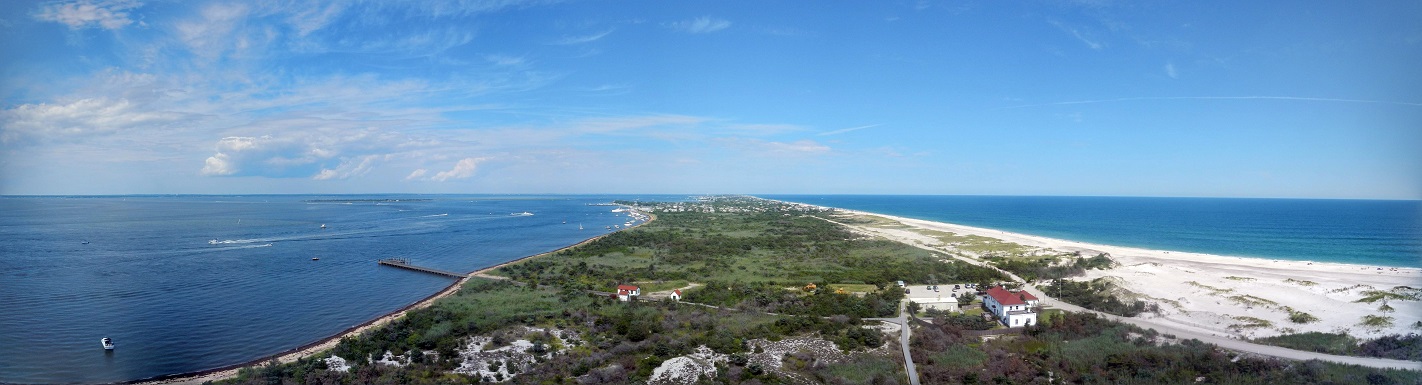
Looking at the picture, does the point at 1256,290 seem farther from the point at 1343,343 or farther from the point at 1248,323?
the point at 1343,343

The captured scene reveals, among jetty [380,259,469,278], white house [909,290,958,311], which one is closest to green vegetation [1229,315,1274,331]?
white house [909,290,958,311]

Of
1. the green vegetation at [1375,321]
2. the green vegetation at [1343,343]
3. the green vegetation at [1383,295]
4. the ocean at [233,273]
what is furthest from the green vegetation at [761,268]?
the green vegetation at [1383,295]

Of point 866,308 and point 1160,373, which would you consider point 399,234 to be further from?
point 1160,373

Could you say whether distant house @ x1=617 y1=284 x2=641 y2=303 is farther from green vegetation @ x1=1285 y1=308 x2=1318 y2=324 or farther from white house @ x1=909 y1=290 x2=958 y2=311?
green vegetation @ x1=1285 y1=308 x2=1318 y2=324

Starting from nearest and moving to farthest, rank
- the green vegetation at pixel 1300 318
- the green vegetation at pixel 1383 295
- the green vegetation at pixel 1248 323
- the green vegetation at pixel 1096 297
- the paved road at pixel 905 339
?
the paved road at pixel 905 339, the green vegetation at pixel 1248 323, the green vegetation at pixel 1300 318, the green vegetation at pixel 1383 295, the green vegetation at pixel 1096 297

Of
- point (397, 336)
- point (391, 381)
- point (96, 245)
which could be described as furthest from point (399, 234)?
point (391, 381)

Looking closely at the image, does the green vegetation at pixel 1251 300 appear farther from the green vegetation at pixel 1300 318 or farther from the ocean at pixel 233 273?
the ocean at pixel 233 273
